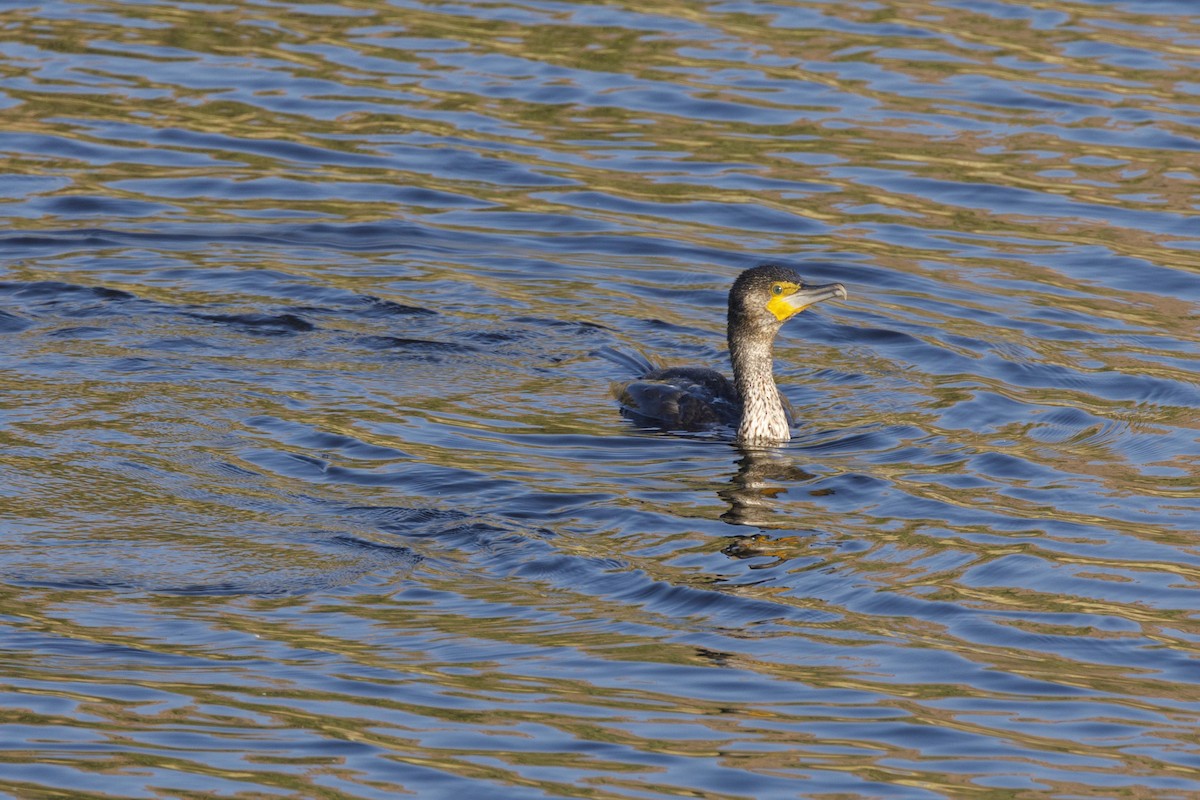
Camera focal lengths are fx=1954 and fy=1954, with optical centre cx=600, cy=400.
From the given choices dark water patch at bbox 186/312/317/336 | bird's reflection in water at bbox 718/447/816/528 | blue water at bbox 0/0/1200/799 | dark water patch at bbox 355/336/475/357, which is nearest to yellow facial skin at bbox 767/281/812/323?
blue water at bbox 0/0/1200/799

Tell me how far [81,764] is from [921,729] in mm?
3047

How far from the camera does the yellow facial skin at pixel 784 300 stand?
11.6m

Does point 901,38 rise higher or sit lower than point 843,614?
higher

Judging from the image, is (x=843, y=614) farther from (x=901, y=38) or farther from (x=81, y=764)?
(x=901, y=38)

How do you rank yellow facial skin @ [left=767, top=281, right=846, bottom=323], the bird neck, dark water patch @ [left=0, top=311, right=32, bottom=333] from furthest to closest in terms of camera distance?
dark water patch @ [left=0, top=311, right=32, bottom=333] < yellow facial skin @ [left=767, top=281, right=846, bottom=323] < the bird neck

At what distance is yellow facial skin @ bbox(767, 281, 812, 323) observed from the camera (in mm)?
11633

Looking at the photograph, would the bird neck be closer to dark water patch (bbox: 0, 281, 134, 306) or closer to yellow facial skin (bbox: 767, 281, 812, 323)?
yellow facial skin (bbox: 767, 281, 812, 323)

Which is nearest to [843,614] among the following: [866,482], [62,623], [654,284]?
[866,482]

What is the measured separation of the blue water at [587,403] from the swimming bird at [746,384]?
0.71ft

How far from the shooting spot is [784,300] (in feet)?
38.2

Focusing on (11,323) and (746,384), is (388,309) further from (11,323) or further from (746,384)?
(746,384)

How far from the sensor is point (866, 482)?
33.8 ft

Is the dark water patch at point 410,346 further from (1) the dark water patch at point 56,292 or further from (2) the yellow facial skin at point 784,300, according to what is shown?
(2) the yellow facial skin at point 784,300

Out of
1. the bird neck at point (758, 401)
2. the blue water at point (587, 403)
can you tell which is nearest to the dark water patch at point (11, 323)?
the blue water at point (587, 403)
